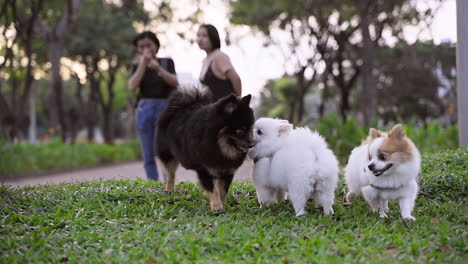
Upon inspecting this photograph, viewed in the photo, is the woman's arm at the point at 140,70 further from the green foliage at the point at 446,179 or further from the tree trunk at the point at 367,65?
the tree trunk at the point at 367,65

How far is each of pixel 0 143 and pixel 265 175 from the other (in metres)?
10.6

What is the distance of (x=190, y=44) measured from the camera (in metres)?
23.3

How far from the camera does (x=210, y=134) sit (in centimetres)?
483

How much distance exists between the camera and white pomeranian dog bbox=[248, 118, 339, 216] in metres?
4.52

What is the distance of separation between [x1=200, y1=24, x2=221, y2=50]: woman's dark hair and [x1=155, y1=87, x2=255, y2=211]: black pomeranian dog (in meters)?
0.78

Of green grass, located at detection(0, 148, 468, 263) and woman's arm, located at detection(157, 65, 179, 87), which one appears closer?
green grass, located at detection(0, 148, 468, 263)

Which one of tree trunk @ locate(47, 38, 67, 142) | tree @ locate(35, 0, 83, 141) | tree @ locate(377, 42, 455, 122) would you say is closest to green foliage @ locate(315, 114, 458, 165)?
tree @ locate(35, 0, 83, 141)

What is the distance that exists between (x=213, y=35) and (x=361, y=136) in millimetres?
6654

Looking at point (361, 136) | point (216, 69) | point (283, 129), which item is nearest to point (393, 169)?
point (283, 129)

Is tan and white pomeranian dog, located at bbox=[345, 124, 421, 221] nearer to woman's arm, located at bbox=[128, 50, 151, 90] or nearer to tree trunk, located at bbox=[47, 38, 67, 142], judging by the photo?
woman's arm, located at bbox=[128, 50, 151, 90]

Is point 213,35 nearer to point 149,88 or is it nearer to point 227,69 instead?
point 227,69

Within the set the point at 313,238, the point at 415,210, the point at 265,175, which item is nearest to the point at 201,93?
the point at 265,175

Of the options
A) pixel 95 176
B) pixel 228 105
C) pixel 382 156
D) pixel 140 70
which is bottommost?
pixel 95 176

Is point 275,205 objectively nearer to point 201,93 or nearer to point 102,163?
point 201,93
